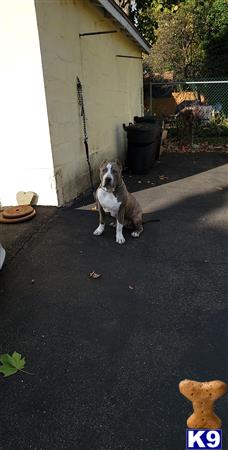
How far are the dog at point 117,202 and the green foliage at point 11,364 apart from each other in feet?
7.45

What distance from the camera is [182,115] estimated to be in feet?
42.0

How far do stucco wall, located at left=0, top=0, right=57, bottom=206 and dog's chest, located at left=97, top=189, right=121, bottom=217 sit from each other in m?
1.40

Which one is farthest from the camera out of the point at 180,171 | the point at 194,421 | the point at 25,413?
the point at 180,171

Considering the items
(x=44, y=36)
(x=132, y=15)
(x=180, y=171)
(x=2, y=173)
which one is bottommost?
(x=180, y=171)

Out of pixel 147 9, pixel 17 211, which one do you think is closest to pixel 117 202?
pixel 17 211

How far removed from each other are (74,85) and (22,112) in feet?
4.55

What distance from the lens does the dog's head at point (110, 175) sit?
14.7ft

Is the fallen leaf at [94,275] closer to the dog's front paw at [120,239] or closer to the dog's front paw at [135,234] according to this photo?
the dog's front paw at [120,239]

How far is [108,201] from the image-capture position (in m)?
4.75

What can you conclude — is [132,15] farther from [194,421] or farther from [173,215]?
[194,421]

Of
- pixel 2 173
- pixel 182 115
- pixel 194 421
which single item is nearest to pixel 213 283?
pixel 194 421

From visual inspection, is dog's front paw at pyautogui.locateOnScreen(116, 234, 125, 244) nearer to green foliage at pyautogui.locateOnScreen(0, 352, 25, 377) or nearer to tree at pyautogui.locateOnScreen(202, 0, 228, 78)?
green foliage at pyautogui.locateOnScreen(0, 352, 25, 377)

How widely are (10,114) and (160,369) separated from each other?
14.5ft

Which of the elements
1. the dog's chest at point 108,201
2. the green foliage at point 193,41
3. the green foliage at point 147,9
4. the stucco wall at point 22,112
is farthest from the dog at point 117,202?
the green foliage at point 193,41
